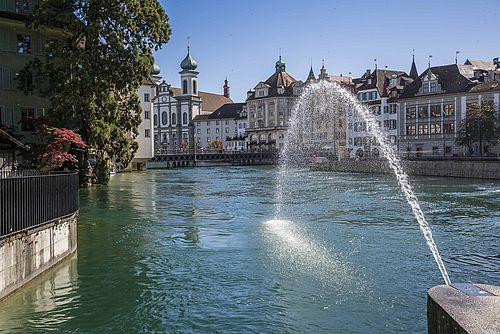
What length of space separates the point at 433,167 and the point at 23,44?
4419cm

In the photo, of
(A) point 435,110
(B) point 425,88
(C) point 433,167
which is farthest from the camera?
(B) point 425,88

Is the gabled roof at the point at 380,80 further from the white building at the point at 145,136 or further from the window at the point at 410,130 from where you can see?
the white building at the point at 145,136

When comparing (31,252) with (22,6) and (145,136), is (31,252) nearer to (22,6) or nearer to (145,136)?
(22,6)

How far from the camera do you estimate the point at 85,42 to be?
1437 inches

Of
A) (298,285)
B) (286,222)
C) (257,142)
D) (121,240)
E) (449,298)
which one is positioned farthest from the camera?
(257,142)

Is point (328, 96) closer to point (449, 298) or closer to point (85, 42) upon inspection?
point (85, 42)

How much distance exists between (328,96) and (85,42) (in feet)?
246

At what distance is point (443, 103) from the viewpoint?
83.7 meters

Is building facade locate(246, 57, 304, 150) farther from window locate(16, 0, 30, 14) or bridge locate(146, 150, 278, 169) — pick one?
window locate(16, 0, 30, 14)

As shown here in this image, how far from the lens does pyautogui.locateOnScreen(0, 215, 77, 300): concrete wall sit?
472 inches

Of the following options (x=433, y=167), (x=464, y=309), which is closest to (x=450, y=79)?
(x=433, y=167)

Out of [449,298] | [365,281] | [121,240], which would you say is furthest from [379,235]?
[449,298]

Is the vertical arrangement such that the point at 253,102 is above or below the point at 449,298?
above

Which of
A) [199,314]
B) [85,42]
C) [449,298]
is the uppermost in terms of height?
[85,42]
